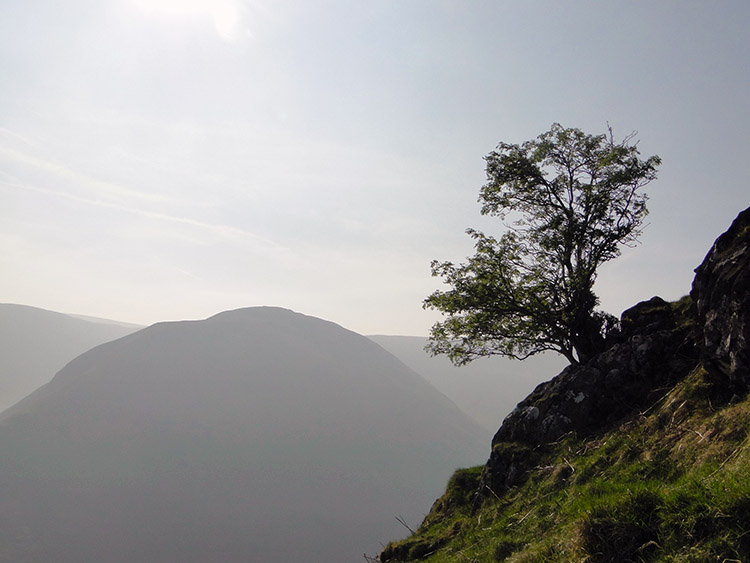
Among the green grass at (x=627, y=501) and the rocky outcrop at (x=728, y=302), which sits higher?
the rocky outcrop at (x=728, y=302)

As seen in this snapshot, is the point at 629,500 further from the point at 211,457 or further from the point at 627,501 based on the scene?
the point at 211,457

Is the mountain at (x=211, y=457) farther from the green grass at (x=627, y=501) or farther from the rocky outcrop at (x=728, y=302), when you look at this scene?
the rocky outcrop at (x=728, y=302)

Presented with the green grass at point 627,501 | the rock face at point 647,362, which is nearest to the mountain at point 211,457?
the rock face at point 647,362

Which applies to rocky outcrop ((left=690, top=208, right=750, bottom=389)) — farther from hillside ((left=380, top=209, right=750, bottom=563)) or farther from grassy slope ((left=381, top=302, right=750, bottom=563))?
grassy slope ((left=381, top=302, right=750, bottom=563))

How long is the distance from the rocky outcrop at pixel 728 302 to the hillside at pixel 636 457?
0.04 meters

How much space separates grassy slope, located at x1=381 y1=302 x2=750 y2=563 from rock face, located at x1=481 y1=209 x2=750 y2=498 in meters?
0.66

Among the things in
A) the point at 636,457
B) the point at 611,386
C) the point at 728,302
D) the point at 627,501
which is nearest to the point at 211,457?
the point at 611,386

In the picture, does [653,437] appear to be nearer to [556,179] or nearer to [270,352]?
[556,179]

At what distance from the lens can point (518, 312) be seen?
59.9ft

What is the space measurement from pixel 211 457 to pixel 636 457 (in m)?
159

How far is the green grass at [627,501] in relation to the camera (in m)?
4.71

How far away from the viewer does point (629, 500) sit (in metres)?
5.43

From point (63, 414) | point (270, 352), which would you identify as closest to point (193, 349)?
point (270, 352)

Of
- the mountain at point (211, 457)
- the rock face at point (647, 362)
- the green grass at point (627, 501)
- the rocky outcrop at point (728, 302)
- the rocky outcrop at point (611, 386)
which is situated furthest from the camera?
the mountain at point (211, 457)
